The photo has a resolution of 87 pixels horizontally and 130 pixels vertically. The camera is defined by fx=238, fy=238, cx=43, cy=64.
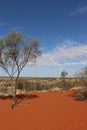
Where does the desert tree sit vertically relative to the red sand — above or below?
above

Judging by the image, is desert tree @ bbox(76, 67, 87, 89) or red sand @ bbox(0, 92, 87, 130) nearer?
red sand @ bbox(0, 92, 87, 130)

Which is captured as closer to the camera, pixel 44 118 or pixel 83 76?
pixel 44 118

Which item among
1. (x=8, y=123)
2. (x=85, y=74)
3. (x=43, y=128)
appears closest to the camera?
(x=43, y=128)

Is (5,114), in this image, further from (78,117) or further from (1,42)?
(1,42)

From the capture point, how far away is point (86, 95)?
24.5 metres

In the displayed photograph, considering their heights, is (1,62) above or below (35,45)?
below

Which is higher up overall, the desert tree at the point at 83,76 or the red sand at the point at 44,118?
the desert tree at the point at 83,76

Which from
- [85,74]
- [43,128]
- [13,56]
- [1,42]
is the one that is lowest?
[43,128]

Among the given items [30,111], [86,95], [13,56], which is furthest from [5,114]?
[86,95]

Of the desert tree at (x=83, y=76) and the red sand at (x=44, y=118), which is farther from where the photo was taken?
the desert tree at (x=83, y=76)

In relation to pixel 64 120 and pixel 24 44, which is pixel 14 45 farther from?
pixel 64 120

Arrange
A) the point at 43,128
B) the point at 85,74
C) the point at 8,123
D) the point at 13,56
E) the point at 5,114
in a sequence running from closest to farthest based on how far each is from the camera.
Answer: the point at 43,128 → the point at 8,123 → the point at 5,114 → the point at 13,56 → the point at 85,74

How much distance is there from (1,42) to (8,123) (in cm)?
939

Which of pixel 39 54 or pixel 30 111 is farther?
pixel 39 54
